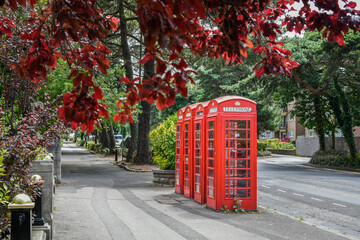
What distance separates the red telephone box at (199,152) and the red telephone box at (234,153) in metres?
0.88

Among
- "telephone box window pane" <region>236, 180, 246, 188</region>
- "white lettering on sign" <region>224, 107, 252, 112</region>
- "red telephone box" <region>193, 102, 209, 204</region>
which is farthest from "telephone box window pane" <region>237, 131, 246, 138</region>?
"red telephone box" <region>193, 102, 209, 204</region>

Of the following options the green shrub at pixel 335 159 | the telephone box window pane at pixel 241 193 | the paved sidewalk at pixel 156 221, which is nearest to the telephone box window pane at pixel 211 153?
the telephone box window pane at pixel 241 193

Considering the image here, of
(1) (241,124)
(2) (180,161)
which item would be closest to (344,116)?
(2) (180,161)

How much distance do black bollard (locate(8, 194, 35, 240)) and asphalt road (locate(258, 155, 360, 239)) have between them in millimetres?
6536

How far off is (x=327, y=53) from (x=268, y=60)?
24.2 m

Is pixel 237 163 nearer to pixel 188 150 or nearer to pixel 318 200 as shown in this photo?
pixel 188 150

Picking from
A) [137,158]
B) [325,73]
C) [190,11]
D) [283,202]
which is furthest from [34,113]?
[325,73]

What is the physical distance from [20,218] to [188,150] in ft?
28.7

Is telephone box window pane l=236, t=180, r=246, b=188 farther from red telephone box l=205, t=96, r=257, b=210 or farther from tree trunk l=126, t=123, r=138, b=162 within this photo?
tree trunk l=126, t=123, r=138, b=162

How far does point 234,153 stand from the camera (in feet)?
35.7

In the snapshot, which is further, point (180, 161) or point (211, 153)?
point (180, 161)

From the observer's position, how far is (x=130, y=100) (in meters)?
3.74

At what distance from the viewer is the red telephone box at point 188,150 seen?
1292cm

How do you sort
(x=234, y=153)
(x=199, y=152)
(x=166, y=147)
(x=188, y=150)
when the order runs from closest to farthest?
(x=234, y=153) < (x=199, y=152) < (x=188, y=150) < (x=166, y=147)
